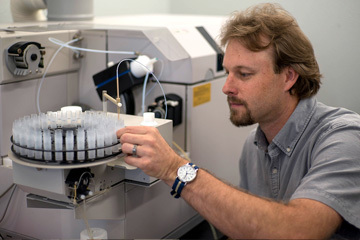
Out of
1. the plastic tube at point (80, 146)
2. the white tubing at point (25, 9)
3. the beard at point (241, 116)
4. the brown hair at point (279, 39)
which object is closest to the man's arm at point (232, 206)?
the plastic tube at point (80, 146)

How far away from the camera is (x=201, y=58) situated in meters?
1.61

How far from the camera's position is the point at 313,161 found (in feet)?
3.89

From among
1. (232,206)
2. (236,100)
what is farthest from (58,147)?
(236,100)

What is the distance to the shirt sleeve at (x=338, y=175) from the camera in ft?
3.41

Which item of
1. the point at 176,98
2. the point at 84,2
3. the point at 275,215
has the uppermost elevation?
the point at 84,2

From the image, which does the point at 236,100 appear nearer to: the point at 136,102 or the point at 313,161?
the point at 313,161

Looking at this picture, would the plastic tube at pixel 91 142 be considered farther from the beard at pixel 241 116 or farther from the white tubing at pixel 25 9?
the white tubing at pixel 25 9

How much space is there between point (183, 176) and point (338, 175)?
368 mm

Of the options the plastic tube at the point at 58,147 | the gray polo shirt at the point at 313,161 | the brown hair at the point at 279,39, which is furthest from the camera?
the brown hair at the point at 279,39

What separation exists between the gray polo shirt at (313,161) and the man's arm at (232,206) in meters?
0.05

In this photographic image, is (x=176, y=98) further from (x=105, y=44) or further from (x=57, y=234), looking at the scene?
(x=57, y=234)

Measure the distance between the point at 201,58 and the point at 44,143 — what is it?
0.80 m

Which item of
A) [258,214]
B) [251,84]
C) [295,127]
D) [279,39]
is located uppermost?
[279,39]

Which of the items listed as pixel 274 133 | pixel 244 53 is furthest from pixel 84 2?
pixel 274 133
